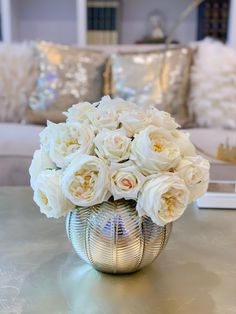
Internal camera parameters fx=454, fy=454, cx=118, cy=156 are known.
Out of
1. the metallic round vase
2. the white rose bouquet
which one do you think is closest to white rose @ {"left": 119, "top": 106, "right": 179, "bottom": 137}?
the white rose bouquet

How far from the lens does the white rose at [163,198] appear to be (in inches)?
27.6

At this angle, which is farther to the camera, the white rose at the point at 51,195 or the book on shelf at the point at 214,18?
the book on shelf at the point at 214,18

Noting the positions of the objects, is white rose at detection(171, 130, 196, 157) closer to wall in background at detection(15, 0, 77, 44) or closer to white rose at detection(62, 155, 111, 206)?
white rose at detection(62, 155, 111, 206)

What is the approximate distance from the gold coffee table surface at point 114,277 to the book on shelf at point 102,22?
84.2 inches

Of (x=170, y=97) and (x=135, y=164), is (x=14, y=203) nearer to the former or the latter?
(x=135, y=164)

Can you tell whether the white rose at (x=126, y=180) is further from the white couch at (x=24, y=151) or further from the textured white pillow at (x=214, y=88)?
the textured white pillow at (x=214, y=88)

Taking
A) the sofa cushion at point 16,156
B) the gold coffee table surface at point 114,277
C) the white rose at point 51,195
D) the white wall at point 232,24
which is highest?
the white wall at point 232,24

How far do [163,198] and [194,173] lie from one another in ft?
0.25

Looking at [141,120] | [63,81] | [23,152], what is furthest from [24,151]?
[141,120]

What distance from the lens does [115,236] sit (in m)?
0.77

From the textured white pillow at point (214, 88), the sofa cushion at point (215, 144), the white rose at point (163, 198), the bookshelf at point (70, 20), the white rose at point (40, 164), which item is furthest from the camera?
the bookshelf at point (70, 20)

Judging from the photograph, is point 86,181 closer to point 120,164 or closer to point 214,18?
point 120,164

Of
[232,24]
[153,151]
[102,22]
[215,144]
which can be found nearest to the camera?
[153,151]

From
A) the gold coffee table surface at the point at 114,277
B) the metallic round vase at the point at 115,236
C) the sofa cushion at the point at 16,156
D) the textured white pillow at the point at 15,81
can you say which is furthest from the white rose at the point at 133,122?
the textured white pillow at the point at 15,81
